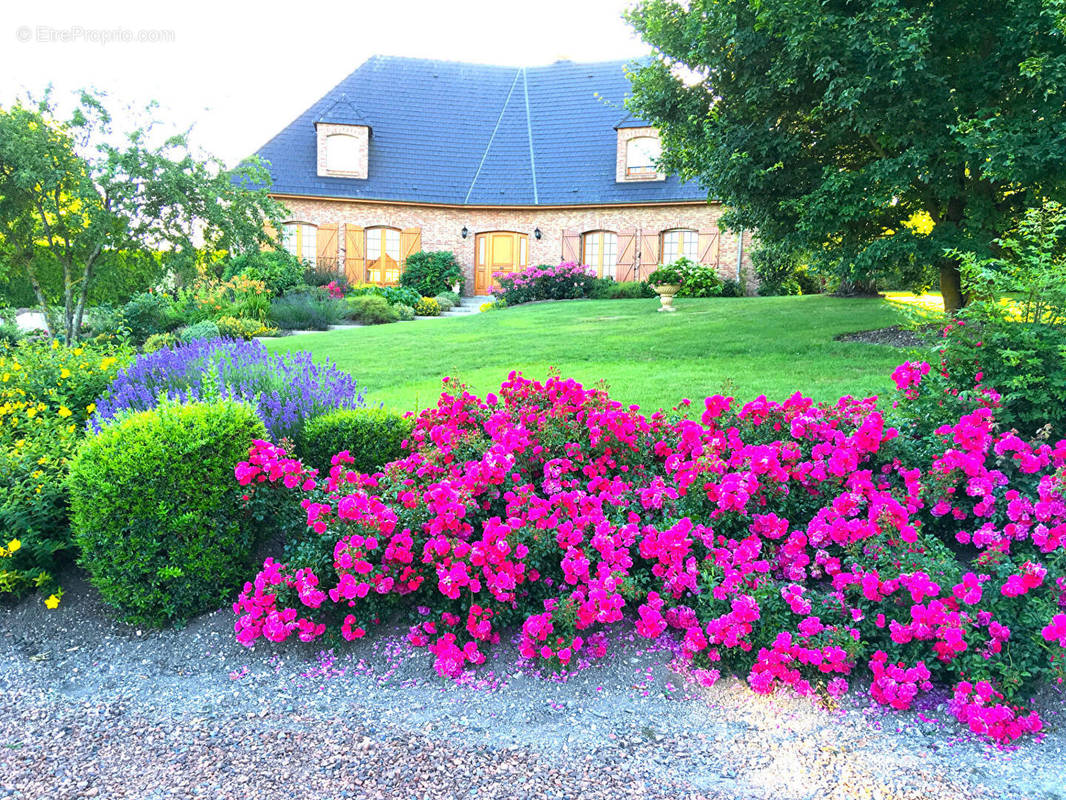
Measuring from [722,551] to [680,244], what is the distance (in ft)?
60.6

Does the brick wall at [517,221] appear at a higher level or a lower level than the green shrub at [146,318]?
higher

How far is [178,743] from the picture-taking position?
101 inches

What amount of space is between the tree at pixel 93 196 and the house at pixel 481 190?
13749mm

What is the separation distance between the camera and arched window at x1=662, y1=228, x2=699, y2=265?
20.4 meters

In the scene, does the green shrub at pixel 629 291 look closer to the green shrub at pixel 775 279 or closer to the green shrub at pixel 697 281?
the green shrub at pixel 697 281

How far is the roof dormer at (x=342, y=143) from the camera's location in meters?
20.8

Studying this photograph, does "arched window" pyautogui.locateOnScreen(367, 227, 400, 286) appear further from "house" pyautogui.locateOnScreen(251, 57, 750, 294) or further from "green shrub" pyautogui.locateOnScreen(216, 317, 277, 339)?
"green shrub" pyautogui.locateOnScreen(216, 317, 277, 339)

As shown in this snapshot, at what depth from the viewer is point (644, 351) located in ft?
30.4

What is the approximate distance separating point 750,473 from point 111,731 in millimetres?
2761

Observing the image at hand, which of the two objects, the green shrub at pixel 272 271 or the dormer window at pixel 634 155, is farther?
the dormer window at pixel 634 155

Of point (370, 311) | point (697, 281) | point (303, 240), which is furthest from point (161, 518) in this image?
point (303, 240)

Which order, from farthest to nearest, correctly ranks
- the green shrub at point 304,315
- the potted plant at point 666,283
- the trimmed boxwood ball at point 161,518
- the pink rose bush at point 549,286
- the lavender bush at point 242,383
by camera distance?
the pink rose bush at point 549,286, the green shrub at point 304,315, the potted plant at point 666,283, the lavender bush at point 242,383, the trimmed boxwood ball at point 161,518

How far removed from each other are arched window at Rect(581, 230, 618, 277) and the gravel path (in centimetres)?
1870

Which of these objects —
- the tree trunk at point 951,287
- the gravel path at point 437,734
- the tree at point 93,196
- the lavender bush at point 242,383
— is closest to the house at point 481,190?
the tree trunk at point 951,287
